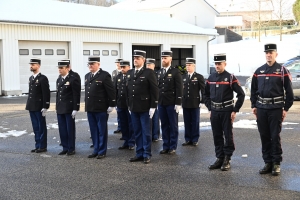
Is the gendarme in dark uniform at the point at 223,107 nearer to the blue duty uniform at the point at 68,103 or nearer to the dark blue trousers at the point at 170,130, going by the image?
the dark blue trousers at the point at 170,130

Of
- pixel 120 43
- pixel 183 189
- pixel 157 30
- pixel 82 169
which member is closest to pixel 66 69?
pixel 82 169

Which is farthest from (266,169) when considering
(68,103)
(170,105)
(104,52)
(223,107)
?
(104,52)

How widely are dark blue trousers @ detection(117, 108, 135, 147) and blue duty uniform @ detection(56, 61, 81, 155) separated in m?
1.21

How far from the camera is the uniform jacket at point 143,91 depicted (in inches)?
324

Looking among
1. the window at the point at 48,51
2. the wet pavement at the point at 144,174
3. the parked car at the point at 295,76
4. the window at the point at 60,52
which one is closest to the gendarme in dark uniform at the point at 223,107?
the wet pavement at the point at 144,174

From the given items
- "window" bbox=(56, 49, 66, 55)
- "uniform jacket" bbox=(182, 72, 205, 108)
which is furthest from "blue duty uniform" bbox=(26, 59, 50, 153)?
"window" bbox=(56, 49, 66, 55)

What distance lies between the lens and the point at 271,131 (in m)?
7.01

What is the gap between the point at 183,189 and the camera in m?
6.39

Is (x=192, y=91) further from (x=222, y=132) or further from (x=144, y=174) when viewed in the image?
(x=144, y=174)

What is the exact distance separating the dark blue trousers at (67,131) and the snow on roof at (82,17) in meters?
13.5

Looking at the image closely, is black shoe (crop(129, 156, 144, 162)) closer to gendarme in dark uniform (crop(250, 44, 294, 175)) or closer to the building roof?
gendarme in dark uniform (crop(250, 44, 294, 175))

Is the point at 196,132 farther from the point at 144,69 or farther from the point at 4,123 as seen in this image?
the point at 4,123

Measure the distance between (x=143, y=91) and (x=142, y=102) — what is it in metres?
0.20

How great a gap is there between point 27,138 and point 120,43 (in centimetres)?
1660
